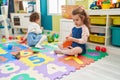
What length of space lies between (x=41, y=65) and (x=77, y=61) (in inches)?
14.3

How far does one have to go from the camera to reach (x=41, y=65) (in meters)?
1.35

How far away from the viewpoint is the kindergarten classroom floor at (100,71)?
3.72 feet

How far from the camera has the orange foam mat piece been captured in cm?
137

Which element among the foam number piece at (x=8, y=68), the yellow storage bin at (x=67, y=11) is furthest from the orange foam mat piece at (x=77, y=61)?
the yellow storage bin at (x=67, y=11)

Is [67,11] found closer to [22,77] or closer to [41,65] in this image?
[41,65]

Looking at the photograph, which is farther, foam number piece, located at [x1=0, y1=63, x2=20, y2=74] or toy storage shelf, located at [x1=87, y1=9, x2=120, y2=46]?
toy storage shelf, located at [x1=87, y1=9, x2=120, y2=46]

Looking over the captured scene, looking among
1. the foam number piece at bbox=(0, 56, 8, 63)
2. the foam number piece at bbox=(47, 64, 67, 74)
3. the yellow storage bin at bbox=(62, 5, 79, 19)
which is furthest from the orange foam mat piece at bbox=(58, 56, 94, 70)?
the yellow storage bin at bbox=(62, 5, 79, 19)

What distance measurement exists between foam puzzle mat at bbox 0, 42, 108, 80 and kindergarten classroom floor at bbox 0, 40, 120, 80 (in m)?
0.05

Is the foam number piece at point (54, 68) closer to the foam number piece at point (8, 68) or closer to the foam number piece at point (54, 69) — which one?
the foam number piece at point (54, 69)

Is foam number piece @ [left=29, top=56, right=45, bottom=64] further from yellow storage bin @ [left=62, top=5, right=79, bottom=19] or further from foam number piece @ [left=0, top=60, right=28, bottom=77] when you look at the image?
yellow storage bin @ [left=62, top=5, right=79, bottom=19]

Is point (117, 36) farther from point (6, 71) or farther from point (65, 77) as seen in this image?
point (6, 71)

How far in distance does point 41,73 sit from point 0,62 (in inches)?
20.2

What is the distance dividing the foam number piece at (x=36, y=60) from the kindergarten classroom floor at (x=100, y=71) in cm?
35

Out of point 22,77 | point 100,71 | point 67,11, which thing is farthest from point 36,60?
point 67,11
